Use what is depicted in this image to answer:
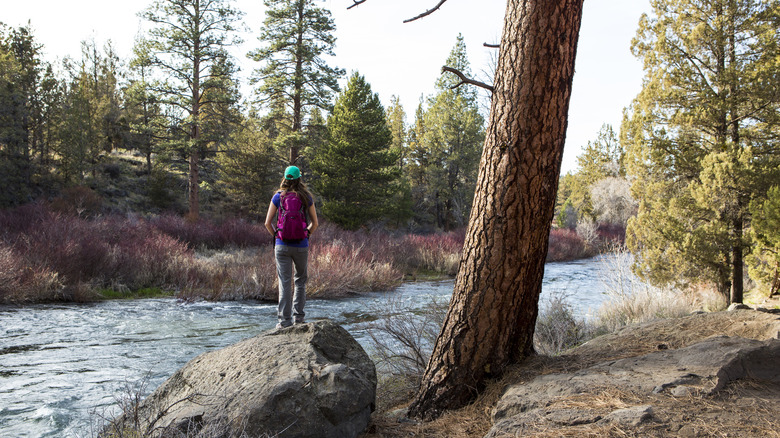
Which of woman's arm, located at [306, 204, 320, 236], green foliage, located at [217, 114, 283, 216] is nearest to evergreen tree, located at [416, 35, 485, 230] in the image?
green foliage, located at [217, 114, 283, 216]

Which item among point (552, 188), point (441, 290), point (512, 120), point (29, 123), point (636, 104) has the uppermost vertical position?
point (29, 123)

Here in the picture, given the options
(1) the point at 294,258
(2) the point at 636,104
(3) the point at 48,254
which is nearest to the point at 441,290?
(2) the point at 636,104

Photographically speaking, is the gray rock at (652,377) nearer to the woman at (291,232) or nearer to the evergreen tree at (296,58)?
the woman at (291,232)

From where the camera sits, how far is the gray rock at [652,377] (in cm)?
261

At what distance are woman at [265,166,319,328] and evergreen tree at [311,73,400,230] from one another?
19.2m

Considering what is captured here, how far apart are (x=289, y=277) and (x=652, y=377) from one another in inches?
164

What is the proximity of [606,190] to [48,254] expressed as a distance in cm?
4147

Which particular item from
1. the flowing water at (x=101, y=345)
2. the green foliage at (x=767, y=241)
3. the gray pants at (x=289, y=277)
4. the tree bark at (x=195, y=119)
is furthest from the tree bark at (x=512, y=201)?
the tree bark at (x=195, y=119)

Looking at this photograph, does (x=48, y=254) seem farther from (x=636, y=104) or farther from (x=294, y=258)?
(x=636, y=104)

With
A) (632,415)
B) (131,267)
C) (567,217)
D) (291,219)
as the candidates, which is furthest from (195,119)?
(567,217)

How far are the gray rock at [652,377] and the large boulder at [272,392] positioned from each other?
0.95 meters

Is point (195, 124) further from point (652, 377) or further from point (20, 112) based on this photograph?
point (652, 377)

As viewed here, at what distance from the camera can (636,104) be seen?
986 centimetres

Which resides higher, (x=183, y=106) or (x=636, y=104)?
(x=183, y=106)
